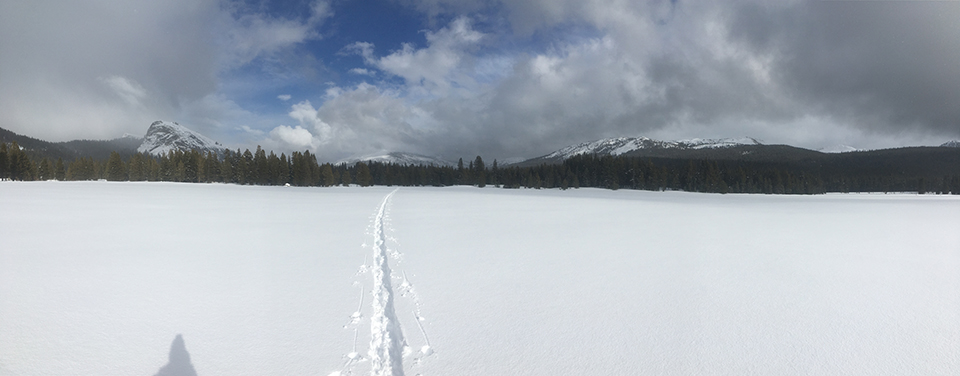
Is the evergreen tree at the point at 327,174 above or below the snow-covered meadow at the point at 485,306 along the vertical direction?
above

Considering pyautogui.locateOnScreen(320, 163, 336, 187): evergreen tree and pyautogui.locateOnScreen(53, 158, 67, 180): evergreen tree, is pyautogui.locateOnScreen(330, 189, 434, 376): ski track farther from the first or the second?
pyautogui.locateOnScreen(53, 158, 67, 180): evergreen tree

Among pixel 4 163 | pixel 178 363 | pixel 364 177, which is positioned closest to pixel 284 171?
pixel 364 177

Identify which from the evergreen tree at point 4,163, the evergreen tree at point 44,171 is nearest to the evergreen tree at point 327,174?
the evergreen tree at point 4,163

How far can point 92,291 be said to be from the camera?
770 centimetres

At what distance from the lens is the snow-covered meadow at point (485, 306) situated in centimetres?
519

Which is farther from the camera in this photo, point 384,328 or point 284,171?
point 284,171

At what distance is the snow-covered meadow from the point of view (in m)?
5.19

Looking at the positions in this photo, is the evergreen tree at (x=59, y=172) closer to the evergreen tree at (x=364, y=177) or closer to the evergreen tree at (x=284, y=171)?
the evergreen tree at (x=284, y=171)

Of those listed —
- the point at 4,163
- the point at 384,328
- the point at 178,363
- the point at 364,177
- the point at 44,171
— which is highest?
the point at 4,163

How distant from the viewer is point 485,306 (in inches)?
286

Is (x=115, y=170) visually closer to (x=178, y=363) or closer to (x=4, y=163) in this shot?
(x=4, y=163)

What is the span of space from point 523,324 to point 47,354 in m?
6.90

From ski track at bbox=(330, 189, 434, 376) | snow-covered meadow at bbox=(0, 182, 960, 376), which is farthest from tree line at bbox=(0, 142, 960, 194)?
ski track at bbox=(330, 189, 434, 376)

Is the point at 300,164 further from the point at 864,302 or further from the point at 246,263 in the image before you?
the point at 864,302
